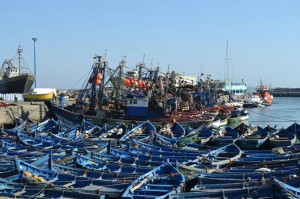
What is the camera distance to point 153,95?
43.4 meters

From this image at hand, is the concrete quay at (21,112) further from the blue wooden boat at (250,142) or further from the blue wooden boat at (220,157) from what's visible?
the blue wooden boat at (220,157)

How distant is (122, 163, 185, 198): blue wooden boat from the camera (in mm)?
15242

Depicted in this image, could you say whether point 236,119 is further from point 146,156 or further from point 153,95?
point 146,156

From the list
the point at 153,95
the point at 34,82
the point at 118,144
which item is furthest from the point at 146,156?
the point at 34,82

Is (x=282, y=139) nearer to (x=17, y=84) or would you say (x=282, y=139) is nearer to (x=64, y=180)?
(x=64, y=180)

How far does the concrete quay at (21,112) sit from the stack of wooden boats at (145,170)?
49.2 ft

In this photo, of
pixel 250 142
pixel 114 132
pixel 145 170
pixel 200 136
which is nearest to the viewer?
pixel 145 170

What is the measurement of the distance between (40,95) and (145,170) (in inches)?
1984

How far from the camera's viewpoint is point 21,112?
45688mm

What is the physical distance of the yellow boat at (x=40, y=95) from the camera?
6494cm

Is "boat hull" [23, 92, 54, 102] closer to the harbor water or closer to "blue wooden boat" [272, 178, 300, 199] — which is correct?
the harbor water

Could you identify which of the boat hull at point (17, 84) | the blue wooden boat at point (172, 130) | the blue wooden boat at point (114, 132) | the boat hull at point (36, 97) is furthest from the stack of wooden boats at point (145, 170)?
the boat hull at point (17, 84)

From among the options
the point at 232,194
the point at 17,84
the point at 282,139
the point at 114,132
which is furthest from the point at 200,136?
the point at 17,84

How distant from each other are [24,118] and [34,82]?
101 feet
